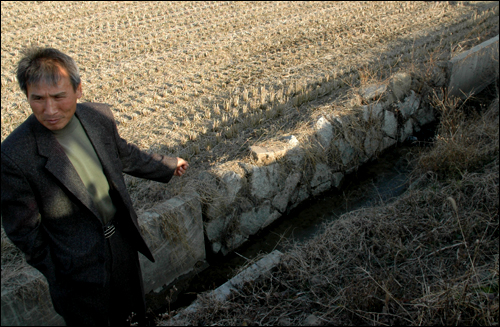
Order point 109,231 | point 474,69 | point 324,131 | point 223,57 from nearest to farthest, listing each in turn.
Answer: point 109,231 → point 324,131 → point 474,69 → point 223,57

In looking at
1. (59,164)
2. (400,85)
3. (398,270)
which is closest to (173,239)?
(59,164)

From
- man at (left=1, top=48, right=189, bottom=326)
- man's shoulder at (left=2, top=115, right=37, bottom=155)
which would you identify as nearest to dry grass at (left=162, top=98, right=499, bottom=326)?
man at (left=1, top=48, right=189, bottom=326)

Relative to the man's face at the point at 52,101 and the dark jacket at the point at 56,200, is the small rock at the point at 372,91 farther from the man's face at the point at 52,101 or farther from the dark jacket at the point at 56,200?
the man's face at the point at 52,101

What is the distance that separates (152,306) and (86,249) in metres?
1.82

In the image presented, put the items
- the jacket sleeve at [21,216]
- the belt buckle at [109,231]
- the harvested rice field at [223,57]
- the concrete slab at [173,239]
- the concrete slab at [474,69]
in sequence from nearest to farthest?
1. the jacket sleeve at [21,216]
2. the belt buckle at [109,231]
3. the concrete slab at [173,239]
4. the harvested rice field at [223,57]
5. the concrete slab at [474,69]

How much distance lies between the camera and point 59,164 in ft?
6.97

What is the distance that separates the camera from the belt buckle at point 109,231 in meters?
2.43

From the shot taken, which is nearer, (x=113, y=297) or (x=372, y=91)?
(x=113, y=297)

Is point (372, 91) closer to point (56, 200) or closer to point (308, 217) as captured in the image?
point (308, 217)

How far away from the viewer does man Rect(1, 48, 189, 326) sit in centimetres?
207

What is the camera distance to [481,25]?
9562 millimetres

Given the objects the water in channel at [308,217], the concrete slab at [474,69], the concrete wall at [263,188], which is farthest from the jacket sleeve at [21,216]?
the concrete slab at [474,69]

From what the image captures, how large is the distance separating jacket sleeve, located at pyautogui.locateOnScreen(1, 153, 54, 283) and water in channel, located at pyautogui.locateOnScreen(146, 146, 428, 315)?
186 centimetres

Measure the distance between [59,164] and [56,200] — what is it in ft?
0.66
